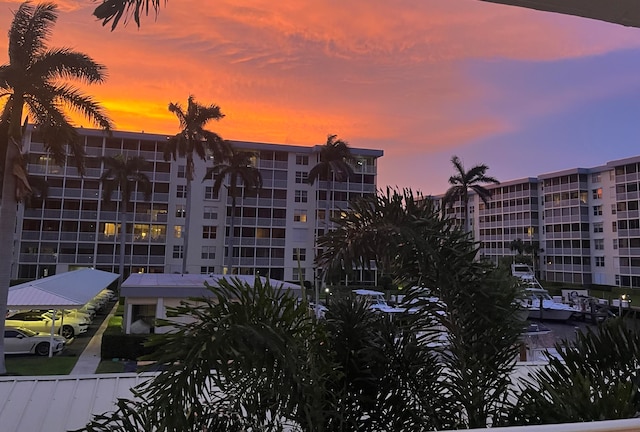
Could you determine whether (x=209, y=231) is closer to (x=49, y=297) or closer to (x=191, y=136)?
(x=191, y=136)

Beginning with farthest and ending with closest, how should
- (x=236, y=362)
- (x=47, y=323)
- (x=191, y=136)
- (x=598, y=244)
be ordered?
(x=598, y=244)
(x=191, y=136)
(x=47, y=323)
(x=236, y=362)

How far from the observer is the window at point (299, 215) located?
44.9 meters

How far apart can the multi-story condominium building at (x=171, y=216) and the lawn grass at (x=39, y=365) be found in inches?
971

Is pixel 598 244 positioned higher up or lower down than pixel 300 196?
lower down

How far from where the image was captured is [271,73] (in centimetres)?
1387

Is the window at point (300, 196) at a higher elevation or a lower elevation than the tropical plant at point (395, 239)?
higher

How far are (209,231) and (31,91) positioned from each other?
98.5ft

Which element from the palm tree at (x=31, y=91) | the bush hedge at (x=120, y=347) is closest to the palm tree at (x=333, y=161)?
the bush hedge at (x=120, y=347)

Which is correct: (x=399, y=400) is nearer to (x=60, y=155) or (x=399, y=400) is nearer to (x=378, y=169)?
(x=60, y=155)

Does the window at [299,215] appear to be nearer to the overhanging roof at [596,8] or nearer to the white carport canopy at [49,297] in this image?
the white carport canopy at [49,297]

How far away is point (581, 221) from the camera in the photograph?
52.3 metres

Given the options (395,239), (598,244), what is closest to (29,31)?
(395,239)

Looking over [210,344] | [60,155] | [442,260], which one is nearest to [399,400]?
[442,260]

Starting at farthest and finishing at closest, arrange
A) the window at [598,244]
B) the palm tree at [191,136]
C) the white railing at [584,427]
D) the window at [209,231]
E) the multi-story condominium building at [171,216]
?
the window at [598,244], the window at [209,231], the multi-story condominium building at [171,216], the palm tree at [191,136], the white railing at [584,427]
